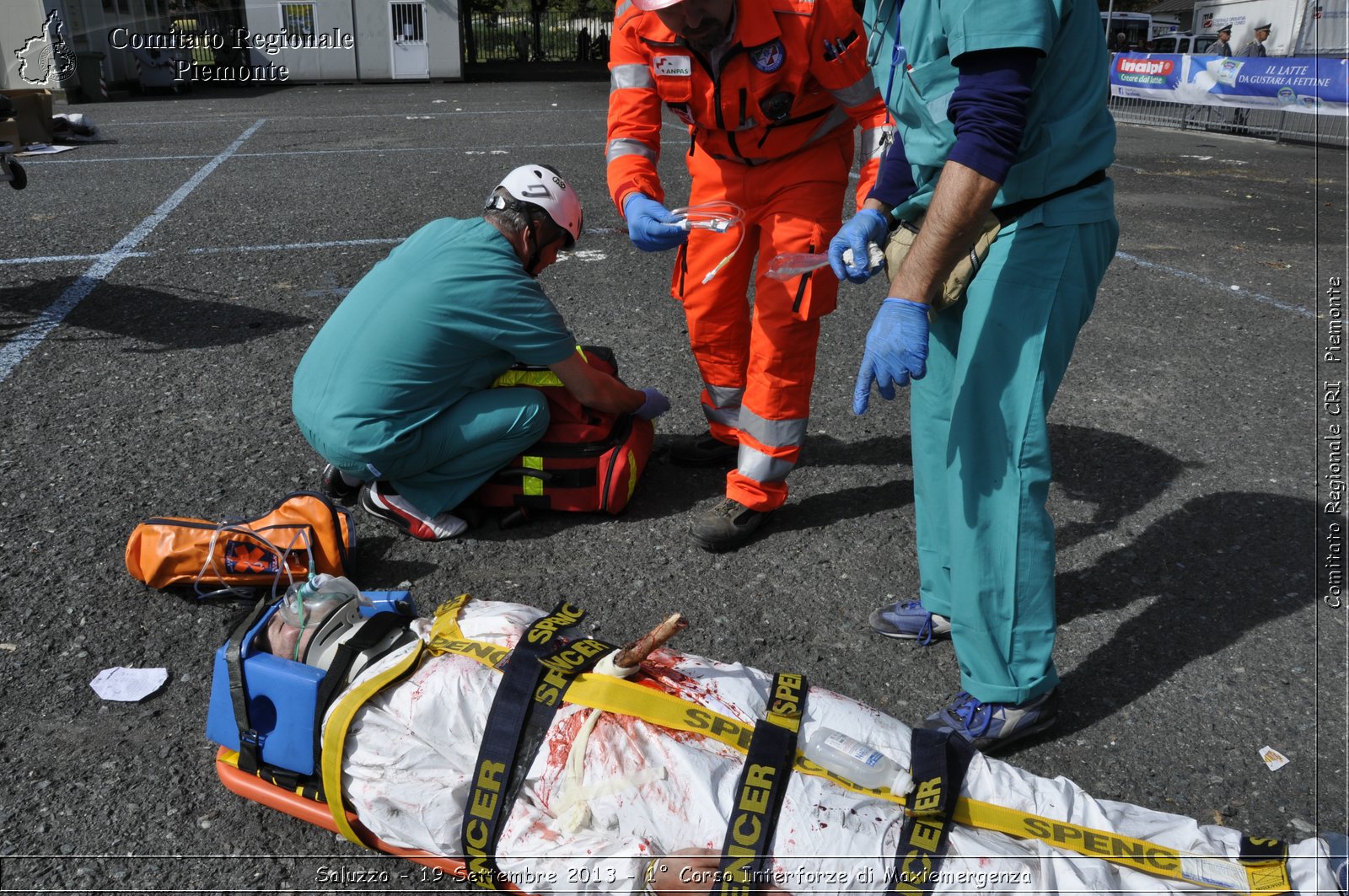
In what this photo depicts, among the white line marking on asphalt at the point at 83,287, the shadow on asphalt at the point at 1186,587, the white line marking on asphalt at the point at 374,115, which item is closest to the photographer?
the shadow on asphalt at the point at 1186,587

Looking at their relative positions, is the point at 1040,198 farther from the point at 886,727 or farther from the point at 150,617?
the point at 150,617

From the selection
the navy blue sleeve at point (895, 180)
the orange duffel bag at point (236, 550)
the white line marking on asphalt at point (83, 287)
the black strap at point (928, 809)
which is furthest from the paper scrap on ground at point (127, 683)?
the white line marking on asphalt at point (83, 287)

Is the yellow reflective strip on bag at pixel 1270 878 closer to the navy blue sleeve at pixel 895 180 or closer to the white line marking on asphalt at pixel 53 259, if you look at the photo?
the navy blue sleeve at pixel 895 180

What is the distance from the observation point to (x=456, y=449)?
128 inches

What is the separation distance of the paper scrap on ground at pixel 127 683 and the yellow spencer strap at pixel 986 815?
104cm

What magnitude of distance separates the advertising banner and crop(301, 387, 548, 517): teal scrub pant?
13115mm

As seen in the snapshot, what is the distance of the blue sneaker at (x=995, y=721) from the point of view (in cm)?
233

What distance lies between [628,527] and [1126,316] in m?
3.70

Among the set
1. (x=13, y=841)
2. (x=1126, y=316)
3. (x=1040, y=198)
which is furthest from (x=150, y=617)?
(x=1126, y=316)

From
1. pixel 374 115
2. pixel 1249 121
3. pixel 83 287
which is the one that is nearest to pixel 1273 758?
pixel 83 287

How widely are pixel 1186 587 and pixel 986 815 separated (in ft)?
5.41

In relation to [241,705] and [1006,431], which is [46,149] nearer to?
[241,705]

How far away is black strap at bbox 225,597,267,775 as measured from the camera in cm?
200

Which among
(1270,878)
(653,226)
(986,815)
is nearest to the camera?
(1270,878)
